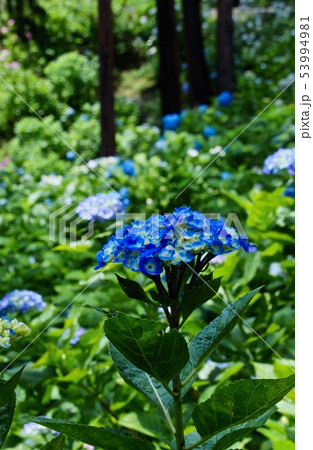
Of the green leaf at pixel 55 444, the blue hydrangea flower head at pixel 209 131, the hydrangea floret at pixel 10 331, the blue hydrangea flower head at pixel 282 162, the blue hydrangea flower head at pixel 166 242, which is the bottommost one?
the green leaf at pixel 55 444

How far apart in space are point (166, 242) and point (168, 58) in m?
5.59

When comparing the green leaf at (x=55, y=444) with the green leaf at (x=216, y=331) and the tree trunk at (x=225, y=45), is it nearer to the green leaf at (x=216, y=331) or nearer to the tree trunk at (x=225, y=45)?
the green leaf at (x=216, y=331)

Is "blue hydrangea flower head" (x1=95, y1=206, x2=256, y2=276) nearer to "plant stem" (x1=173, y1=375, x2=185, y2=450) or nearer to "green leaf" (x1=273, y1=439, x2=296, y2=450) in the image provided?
"plant stem" (x1=173, y1=375, x2=185, y2=450)

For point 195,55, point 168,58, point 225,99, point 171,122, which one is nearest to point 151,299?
point 171,122

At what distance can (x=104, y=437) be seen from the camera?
1.03 meters

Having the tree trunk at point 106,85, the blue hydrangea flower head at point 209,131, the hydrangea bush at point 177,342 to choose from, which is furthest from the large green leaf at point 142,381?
the tree trunk at point 106,85

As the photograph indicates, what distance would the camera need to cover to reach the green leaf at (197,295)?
3.60 ft

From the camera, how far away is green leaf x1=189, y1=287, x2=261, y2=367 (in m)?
1.09

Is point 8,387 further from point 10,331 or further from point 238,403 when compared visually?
point 238,403

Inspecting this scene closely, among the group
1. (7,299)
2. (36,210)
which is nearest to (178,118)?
(36,210)

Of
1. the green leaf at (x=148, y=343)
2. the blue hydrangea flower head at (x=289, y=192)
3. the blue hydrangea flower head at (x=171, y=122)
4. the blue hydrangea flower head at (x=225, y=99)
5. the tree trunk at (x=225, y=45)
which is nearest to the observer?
the green leaf at (x=148, y=343)

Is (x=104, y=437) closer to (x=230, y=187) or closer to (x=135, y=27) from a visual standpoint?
(x=230, y=187)

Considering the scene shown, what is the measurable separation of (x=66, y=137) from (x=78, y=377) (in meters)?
6.27

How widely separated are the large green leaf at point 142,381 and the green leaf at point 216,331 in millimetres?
80
